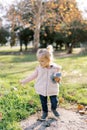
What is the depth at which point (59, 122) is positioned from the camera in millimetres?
4816

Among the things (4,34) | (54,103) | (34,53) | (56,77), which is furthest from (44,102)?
(4,34)

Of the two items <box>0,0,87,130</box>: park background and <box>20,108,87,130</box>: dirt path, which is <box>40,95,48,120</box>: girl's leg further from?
<box>0,0,87,130</box>: park background

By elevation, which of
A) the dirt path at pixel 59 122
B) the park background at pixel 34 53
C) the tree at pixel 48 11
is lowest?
the dirt path at pixel 59 122

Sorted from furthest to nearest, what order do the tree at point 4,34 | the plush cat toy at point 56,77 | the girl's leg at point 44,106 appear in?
the tree at point 4,34 → the girl's leg at point 44,106 → the plush cat toy at point 56,77

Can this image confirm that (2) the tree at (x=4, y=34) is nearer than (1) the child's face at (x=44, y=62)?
No

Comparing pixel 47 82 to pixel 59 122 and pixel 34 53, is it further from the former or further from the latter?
pixel 34 53

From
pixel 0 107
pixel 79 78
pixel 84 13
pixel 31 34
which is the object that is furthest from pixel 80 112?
pixel 31 34

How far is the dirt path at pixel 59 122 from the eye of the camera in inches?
182

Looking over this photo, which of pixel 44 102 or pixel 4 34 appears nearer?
pixel 44 102

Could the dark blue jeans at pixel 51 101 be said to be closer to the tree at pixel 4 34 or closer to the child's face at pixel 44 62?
the child's face at pixel 44 62

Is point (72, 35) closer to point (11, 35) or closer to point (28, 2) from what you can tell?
point (28, 2)

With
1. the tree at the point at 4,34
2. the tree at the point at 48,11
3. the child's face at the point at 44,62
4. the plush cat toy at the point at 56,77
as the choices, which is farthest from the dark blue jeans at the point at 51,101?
the tree at the point at 4,34

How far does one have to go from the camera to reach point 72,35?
2527cm

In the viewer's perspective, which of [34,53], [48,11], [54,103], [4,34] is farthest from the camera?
[4,34]
